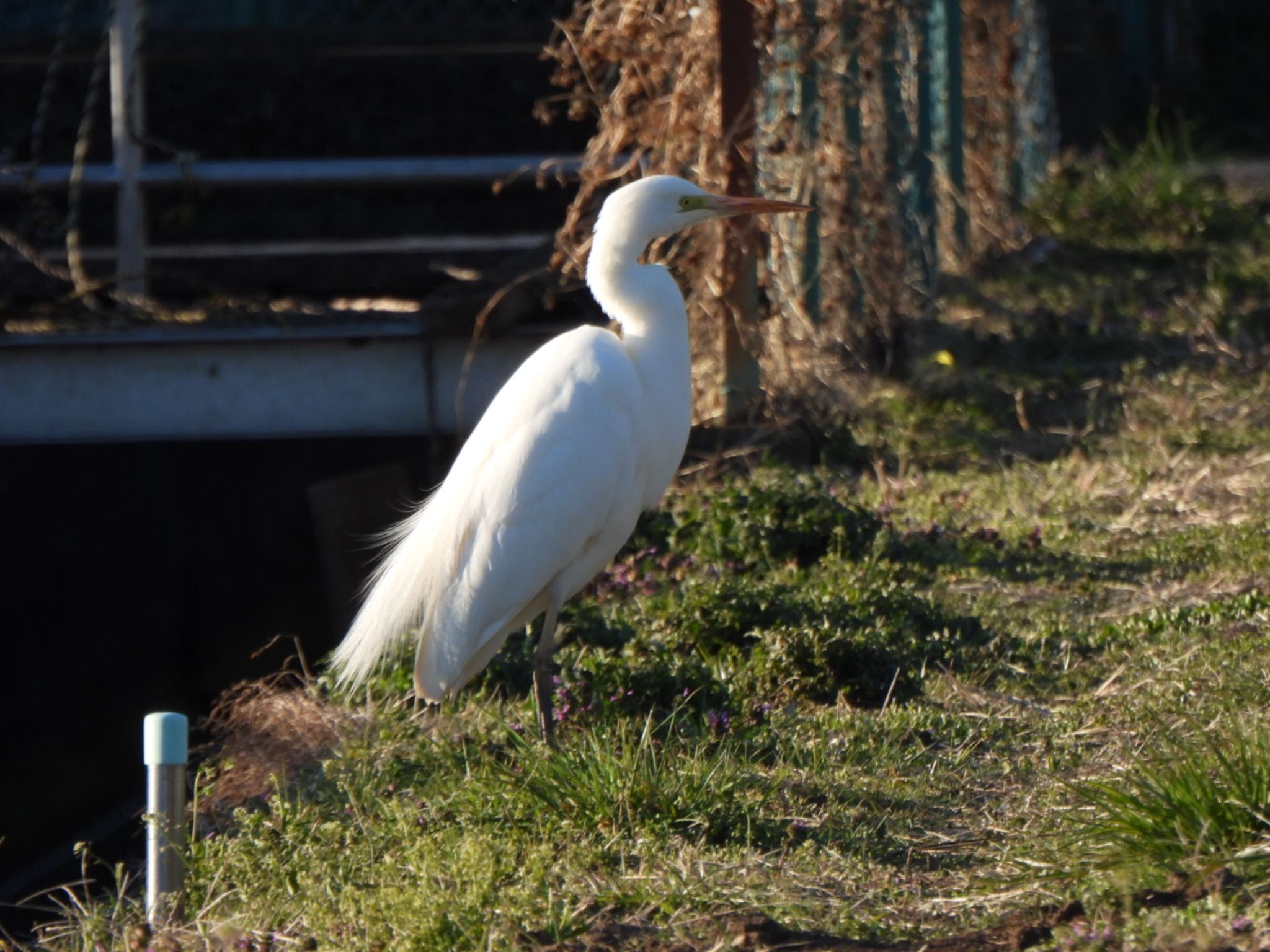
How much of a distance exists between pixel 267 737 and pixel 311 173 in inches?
98.8

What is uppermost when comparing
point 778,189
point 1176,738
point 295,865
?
point 778,189

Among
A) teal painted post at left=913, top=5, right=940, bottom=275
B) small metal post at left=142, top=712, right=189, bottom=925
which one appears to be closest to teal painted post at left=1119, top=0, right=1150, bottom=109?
teal painted post at left=913, top=5, right=940, bottom=275

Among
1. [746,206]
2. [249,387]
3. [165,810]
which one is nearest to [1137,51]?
[249,387]

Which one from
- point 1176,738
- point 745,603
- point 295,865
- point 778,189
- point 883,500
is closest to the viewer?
point 1176,738

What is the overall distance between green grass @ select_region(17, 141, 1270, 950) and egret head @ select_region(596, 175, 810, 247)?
0.99 meters

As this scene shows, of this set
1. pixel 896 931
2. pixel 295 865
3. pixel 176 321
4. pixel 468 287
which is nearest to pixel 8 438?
pixel 176 321

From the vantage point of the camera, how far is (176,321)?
220 inches

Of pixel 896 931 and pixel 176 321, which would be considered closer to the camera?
pixel 896 931

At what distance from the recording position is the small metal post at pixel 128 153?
5758mm

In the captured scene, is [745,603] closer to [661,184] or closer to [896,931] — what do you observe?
[661,184]

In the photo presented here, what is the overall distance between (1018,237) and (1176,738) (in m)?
6.65

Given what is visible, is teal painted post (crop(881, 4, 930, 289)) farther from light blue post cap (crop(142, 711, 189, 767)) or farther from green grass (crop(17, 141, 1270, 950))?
light blue post cap (crop(142, 711, 189, 767))

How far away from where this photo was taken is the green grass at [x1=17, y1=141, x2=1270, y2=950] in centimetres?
257

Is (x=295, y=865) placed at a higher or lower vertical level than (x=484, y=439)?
lower
